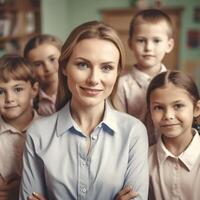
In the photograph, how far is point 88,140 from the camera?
49.1 inches

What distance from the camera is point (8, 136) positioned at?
1.50 m

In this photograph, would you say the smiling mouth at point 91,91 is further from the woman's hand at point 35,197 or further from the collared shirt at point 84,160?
the woman's hand at point 35,197

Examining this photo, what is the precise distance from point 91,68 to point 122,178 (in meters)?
0.43

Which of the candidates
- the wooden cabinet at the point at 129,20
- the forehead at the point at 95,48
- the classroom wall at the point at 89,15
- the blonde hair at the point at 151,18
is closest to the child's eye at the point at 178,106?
the forehead at the point at 95,48

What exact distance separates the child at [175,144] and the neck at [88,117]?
25 centimetres

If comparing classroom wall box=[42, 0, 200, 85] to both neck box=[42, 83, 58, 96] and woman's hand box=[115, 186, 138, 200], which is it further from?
woman's hand box=[115, 186, 138, 200]

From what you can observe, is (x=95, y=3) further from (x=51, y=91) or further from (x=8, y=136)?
(x=8, y=136)

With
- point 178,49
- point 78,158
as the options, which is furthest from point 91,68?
point 178,49

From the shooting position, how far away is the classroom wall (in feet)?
17.3

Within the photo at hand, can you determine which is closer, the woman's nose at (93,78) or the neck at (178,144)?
the woman's nose at (93,78)

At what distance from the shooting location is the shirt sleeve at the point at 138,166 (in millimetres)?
1195

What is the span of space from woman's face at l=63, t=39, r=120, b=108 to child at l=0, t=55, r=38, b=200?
416mm

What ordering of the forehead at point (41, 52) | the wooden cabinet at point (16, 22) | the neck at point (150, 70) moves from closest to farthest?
the neck at point (150, 70) < the forehead at point (41, 52) < the wooden cabinet at point (16, 22)

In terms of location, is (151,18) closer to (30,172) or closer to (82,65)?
(82,65)
